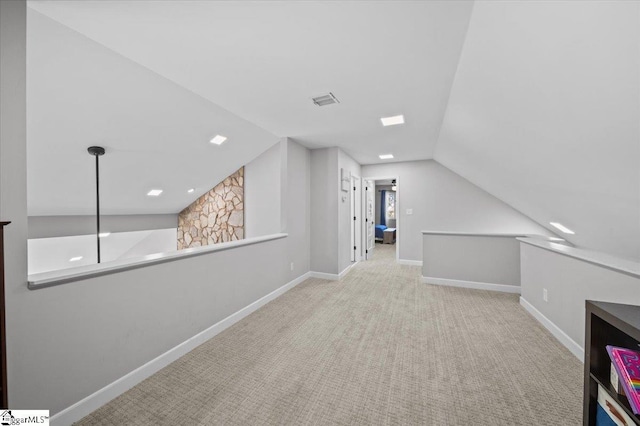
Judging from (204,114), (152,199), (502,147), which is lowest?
(152,199)

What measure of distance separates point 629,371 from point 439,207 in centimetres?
503

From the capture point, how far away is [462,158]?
414cm

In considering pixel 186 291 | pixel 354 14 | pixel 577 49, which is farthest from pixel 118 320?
pixel 577 49

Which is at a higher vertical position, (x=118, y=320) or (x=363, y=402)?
(x=118, y=320)

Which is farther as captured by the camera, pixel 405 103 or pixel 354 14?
pixel 405 103

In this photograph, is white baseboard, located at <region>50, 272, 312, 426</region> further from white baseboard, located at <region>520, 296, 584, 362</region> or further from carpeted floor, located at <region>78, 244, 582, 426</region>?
white baseboard, located at <region>520, 296, 584, 362</region>

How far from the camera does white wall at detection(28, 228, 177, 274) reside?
163 inches

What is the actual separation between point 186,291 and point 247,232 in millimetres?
2649

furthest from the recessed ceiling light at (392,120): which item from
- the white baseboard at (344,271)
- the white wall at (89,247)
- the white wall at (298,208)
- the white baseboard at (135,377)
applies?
the white wall at (89,247)

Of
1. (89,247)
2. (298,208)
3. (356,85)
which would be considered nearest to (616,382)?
(356,85)

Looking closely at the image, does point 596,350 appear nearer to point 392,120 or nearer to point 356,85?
point 356,85

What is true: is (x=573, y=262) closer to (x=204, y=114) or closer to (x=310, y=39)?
(x=310, y=39)

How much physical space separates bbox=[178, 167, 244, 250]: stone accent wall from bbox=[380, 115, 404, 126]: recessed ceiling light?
9.22 ft

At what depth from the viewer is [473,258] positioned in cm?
403
